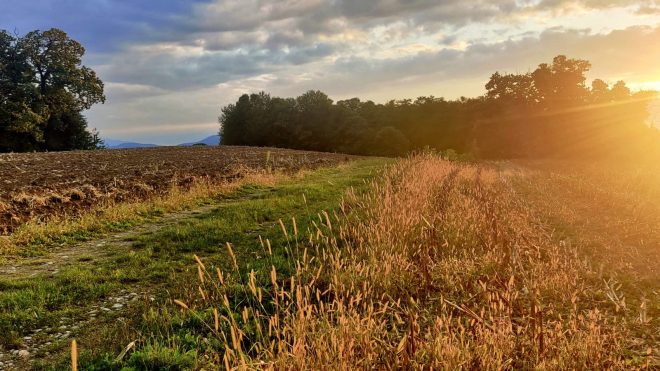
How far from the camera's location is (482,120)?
227 ft

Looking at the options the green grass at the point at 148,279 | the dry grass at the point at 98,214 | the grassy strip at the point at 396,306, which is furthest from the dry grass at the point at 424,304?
the dry grass at the point at 98,214

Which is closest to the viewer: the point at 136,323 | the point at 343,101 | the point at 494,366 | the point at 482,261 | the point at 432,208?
the point at 494,366

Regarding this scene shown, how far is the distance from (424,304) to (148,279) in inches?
193

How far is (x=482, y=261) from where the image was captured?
6.43 m

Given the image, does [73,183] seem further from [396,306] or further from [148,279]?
[396,306]

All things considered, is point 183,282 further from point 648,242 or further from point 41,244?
point 648,242

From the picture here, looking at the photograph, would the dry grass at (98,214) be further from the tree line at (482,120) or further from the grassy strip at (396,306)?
the tree line at (482,120)

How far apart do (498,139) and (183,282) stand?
6608 centimetres

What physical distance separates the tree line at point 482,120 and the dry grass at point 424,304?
53.4 meters

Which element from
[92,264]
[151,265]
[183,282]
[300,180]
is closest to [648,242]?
[183,282]

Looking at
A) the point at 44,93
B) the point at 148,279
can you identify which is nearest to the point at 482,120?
the point at 44,93

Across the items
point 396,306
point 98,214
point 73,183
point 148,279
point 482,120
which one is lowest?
point 396,306

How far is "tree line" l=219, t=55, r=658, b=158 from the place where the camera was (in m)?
59.5

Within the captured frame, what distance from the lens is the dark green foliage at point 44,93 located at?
139ft
